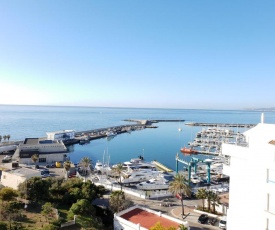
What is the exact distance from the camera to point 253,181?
41.9 ft

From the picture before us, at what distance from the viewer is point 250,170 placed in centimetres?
1288

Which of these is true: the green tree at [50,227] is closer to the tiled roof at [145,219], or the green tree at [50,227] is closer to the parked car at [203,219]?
the tiled roof at [145,219]

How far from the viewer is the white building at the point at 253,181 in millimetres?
12166

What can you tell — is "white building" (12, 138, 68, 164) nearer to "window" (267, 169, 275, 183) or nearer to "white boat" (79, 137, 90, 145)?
"white boat" (79, 137, 90, 145)

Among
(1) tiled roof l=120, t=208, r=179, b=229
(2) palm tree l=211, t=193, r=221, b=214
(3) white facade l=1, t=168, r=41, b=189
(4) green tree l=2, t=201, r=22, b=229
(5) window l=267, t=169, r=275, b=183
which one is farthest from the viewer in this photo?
(3) white facade l=1, t=168, r=41, b=189

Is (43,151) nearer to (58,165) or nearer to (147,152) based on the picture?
(58,165)

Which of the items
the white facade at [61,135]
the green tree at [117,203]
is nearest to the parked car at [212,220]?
the green tree at [117,203]

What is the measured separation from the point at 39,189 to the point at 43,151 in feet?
107

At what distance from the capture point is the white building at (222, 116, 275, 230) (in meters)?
12.2

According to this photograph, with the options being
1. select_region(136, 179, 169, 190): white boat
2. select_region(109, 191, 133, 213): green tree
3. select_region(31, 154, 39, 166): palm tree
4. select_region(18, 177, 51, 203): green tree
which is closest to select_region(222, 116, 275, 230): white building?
select_region(109, 191, 133, 213): green tree

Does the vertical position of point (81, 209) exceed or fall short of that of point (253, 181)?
it falls short

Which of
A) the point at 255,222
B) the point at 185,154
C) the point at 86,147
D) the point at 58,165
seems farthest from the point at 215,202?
the point at 86,147

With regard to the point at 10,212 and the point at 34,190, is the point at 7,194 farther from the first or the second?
the point at 10,212

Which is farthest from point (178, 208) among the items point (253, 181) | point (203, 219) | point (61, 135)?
point (61, 135)
